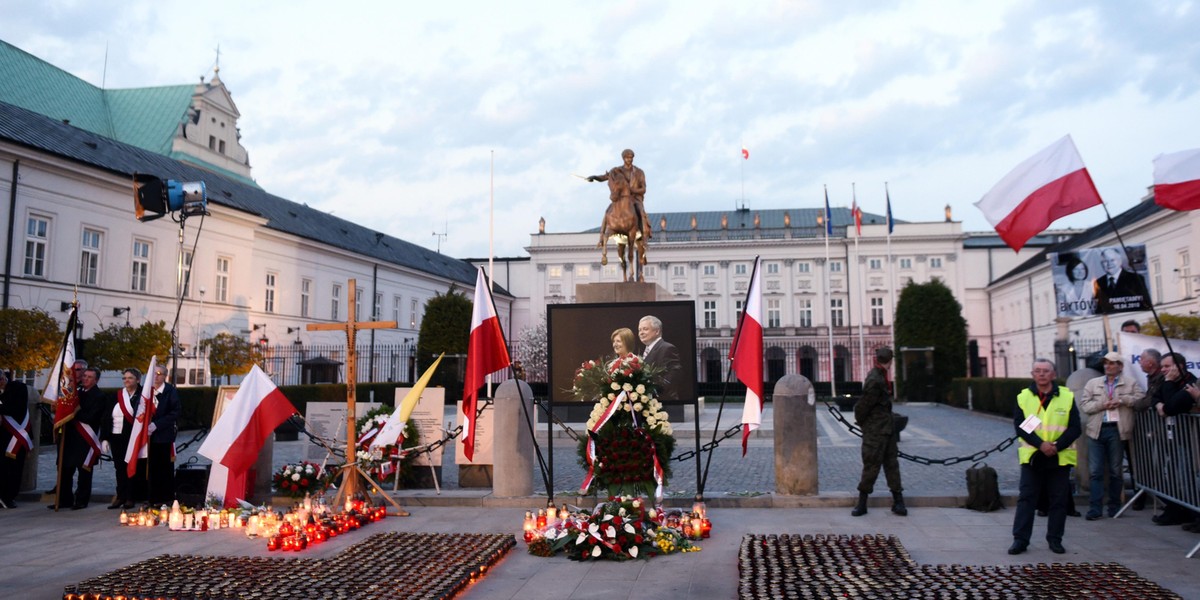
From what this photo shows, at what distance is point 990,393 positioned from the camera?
29.4 meters

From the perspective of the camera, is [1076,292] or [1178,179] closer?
[1178,179]

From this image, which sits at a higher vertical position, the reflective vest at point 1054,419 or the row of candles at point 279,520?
the reflective vest at point 1054,419

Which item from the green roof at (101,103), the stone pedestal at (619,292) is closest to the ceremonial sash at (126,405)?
the stone pedestal at (619,292)

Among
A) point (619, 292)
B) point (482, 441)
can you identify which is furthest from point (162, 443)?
point (619, 292)

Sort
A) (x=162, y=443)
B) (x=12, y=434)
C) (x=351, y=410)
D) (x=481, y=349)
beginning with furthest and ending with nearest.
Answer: (x=12, y=434) → (x=162, y=443) → (x=481, y=349) → (x=351, y=410)

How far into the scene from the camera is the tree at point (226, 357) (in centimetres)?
2920

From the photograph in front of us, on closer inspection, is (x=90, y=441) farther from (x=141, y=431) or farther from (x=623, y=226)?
(x=623, y=226)


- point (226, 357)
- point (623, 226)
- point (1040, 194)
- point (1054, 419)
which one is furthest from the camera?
point (226, 357)

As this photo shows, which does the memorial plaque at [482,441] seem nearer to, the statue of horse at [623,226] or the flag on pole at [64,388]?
the flag on pole at [64,388]

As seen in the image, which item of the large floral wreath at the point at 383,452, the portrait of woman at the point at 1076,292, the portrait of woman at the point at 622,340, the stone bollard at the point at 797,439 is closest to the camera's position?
the stone bollard at the point at 797,439

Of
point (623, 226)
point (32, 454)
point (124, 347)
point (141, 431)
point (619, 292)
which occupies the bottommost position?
point (32, 454)

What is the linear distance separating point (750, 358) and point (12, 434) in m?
9.61

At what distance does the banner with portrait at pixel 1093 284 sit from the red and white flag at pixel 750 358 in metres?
9.88

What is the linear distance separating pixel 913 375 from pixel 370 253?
108 feet
